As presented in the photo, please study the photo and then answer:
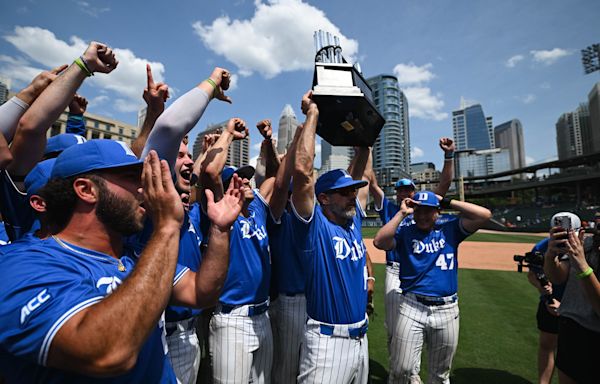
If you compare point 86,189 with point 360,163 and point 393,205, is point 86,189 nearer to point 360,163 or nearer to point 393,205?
→ point 360,163

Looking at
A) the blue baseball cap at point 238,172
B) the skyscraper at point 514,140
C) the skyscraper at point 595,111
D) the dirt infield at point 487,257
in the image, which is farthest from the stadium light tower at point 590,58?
the skyscraper at point 514,140

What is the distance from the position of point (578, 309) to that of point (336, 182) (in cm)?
246

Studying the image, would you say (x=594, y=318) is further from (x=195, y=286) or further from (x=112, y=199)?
(x=112, y=199)

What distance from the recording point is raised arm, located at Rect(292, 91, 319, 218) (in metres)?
2.42

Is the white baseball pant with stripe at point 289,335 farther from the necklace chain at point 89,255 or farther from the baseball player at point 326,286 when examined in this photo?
the necklace chain at point 89,255

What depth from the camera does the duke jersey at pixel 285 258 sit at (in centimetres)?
333

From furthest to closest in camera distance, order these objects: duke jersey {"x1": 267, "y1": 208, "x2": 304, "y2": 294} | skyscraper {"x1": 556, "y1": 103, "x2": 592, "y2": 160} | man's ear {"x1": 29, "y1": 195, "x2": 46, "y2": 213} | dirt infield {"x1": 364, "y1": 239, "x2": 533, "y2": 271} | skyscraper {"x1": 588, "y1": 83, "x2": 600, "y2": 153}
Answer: skyscraper {"x1": 556, "y1": 103, "x2": 592, "y2": 160} < skyscraper {"x1": 588, "y1": 83, "x2": 600, "y2": 153} < dirt infield {"x1": 364, "y1": 239, "x2": 533, "y2": 271} < duke jersey {"x1": 267, "y1": 208, "x2": 304, "y2": 294} < man's ear {"x1": 29, "y1": 195, "x2": 46, "y2": 213}

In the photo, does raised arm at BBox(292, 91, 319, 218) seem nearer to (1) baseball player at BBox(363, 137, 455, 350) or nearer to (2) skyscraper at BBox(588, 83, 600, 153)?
(1) baseball player at BBox(363, 137, 455, 350)

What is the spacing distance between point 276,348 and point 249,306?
3.36ft

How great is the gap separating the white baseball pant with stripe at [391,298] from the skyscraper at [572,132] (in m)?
109

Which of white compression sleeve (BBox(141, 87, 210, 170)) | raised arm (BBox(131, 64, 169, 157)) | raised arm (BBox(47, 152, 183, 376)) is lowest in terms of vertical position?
raised arm (BBox(47, 152, 183, 376))

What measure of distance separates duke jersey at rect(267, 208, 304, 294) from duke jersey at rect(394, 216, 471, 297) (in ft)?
4.66

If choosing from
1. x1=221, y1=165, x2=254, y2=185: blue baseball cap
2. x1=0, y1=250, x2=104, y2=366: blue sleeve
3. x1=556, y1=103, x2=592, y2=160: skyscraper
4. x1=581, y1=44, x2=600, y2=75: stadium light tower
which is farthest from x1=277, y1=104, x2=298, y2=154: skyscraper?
x1=556, y1=103, x2=592, y2=160: skyscraper

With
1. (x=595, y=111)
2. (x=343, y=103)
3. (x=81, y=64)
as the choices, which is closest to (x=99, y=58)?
(x=81, y=64)
